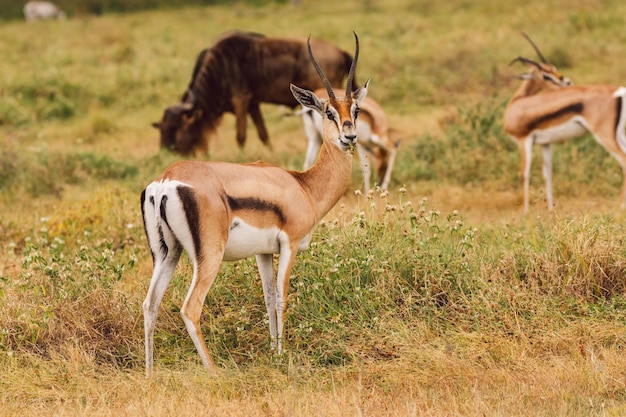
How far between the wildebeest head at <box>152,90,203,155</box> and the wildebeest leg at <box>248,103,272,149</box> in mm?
646

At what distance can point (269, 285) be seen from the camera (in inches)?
208

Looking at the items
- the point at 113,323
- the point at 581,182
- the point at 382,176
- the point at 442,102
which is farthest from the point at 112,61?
the point at 113,323

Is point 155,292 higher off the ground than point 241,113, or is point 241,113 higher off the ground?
point 155,292

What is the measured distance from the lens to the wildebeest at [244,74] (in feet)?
38.4

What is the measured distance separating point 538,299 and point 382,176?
4.65m

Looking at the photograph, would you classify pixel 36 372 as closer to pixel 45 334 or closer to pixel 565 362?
pixel 45 334

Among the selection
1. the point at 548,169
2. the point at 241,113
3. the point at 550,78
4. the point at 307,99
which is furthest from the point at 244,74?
the point at 307,99

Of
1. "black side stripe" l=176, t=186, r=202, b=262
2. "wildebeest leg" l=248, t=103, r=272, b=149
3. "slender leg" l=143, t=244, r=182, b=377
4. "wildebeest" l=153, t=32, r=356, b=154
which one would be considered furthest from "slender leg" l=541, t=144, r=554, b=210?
"black side stripe" l=176, t=186, r=202, b=262

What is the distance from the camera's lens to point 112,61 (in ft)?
57.3

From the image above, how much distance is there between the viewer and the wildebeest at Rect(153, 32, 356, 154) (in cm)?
1171

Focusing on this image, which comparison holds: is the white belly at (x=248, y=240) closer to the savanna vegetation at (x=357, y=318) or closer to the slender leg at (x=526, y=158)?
the savanna vegetation at (x=357, y=318)

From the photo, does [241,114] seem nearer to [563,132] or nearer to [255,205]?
[563,132]

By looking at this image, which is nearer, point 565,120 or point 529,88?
point 565,120

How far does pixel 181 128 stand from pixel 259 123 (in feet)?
3.03
